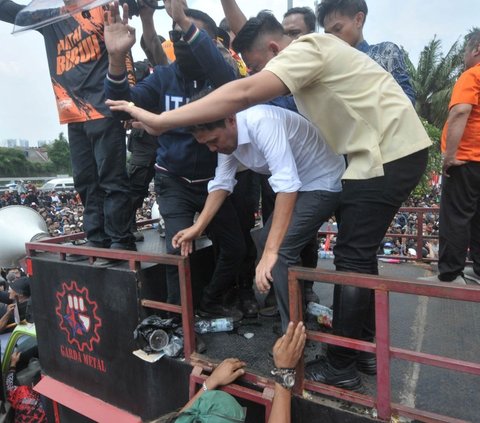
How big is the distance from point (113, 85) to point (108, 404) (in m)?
2.14

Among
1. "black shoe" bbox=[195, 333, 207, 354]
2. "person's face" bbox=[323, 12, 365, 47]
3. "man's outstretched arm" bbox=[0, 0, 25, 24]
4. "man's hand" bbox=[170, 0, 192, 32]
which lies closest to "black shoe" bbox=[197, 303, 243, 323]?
"black shoe" bbox=[195, 333, 207, 354]

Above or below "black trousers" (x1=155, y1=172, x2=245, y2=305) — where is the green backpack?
below

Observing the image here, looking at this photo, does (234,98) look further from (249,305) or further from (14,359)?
(14,359)

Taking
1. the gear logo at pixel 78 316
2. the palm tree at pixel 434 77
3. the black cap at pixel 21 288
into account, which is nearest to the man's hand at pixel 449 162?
the gear logo at pixel 78 316

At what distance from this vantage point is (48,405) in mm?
Answer: 3408

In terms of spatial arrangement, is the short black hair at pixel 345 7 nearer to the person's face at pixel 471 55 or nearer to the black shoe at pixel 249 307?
the person's face at pixel 471 55

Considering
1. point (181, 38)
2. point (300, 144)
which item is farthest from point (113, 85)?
point (300, 144)

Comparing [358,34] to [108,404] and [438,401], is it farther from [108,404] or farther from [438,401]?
[108,404]

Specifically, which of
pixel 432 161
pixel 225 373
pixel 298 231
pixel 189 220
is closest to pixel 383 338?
pixel 298 231

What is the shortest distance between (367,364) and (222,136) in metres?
1.38

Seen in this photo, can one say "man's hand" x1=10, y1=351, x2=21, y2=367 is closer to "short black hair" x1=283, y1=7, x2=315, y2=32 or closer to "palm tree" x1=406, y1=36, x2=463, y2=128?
"short black hair" x1=283, y1=7, x2=315, y2=32

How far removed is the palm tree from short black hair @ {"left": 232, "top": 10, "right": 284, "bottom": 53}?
2121cm

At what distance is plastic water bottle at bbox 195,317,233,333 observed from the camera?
9.12 ft

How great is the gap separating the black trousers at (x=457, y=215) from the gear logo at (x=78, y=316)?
263 centimetres
